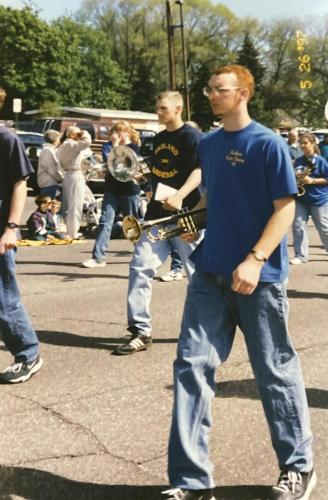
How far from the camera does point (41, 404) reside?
498 cm

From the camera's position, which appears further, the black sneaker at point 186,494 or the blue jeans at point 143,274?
the blue jeans at point 143,274

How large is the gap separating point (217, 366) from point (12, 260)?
2.16 meters

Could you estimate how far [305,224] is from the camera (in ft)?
36.3

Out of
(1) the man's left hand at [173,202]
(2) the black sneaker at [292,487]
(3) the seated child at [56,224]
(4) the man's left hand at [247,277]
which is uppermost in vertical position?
(4) the man's left hand at [247,277]

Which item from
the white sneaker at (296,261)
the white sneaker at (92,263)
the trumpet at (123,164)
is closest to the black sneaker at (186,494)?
the trumpet at (123,164)

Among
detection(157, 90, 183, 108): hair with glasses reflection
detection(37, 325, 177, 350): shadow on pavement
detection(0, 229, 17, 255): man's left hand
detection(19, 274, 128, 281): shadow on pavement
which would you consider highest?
detection(157, 90, 183, 108): hair with glasses reflection

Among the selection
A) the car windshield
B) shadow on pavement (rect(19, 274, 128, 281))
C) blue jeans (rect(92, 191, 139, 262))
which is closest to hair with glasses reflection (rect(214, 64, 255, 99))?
shadow on pavement (rect(19, 274, 128, 281))

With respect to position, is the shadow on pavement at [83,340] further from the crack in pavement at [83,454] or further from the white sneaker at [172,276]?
the white sneaker at [172,276]

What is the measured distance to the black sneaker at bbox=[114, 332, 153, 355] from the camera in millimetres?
6277

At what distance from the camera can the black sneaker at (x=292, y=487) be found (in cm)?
358

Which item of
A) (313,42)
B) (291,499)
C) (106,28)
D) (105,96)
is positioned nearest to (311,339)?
(291,499)

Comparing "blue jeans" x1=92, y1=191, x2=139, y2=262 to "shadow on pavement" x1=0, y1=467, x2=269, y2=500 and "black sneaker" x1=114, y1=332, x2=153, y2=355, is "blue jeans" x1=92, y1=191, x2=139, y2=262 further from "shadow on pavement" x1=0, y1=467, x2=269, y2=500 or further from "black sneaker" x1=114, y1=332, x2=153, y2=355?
"shadow on pavement" x1=0, y1=467, x2=269, y2=500

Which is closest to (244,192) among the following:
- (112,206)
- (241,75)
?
(241,75)

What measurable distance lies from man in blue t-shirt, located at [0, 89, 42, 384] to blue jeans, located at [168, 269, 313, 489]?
6.19 feet
